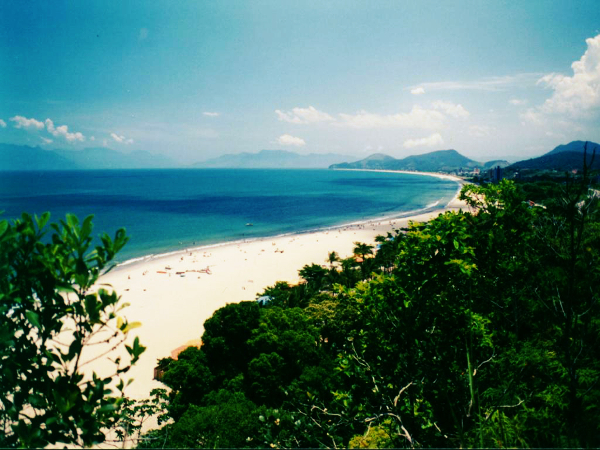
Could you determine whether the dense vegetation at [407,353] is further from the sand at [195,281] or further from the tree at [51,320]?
the sand at [195,281]

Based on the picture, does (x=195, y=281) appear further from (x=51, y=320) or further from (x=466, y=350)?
(x=51, y=320)

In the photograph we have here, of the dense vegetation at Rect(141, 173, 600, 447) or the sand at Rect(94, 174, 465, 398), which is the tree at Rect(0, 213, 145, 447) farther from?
the sand at Rect(94, 174, 465, 398)

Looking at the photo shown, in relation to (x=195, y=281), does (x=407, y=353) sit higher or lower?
higher

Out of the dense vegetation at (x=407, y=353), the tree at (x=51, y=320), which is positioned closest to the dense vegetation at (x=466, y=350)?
the dense vegetation at (x=407, y=353)

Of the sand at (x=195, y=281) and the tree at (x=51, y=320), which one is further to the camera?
the sand at (x=195, y=281)

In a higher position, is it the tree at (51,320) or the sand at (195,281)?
the tree at (51,320)

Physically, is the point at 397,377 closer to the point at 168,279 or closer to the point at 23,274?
the point at 23,274

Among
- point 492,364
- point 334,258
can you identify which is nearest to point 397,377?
point 492,364

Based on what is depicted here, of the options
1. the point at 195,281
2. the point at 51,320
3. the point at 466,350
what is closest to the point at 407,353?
the point at 466,350
